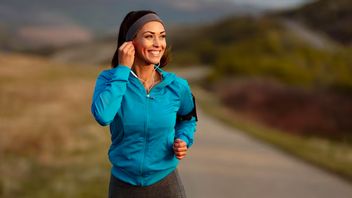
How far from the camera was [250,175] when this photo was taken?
393 inches

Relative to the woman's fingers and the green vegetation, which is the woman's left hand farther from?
the green vegetation

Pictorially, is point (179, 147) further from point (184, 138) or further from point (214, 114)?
point (214, 114)

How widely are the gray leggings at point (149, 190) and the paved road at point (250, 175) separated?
4.91 meters

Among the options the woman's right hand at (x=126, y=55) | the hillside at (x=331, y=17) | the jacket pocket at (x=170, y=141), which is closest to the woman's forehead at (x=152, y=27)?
the woman's right hand at (x=126, y=55)

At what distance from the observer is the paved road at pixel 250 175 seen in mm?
8531

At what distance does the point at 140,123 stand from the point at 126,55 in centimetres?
33

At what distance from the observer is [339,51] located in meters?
67.5

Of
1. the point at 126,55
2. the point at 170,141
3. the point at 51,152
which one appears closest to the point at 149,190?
the point at 170,141

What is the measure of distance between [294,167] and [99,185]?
402 cm

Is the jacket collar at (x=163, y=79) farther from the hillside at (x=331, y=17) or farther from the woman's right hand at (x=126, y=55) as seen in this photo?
the hillside at (x=331, y=17)

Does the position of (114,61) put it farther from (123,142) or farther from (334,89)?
(334,89)

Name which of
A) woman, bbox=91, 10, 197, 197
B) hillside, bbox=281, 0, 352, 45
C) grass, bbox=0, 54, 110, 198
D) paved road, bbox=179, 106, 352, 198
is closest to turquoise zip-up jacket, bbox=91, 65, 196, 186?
woman, bbox=91, 10, 197, 197

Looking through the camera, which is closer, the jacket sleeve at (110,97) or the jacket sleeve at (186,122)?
the jacket sleeve at (110,97)

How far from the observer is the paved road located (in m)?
8.53
